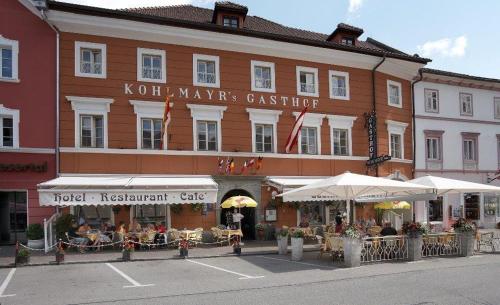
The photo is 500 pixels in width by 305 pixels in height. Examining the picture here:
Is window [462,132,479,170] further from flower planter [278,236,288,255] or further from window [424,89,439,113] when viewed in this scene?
flower planter [278,236,288,255]

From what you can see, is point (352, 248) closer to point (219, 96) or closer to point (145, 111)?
point (219, 96)

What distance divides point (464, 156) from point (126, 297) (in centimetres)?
2402

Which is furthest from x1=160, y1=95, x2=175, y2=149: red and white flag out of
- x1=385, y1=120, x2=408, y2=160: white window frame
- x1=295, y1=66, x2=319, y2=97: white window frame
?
x1=385, y1=120, x2=408, y2=160: white window frame

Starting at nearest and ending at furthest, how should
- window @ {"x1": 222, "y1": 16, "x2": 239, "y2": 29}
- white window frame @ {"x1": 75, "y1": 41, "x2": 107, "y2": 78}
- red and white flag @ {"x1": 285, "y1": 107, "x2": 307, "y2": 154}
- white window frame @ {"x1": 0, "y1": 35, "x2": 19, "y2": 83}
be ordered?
1. white window frame @ {"x1": 0, "y1": 35, "x2": 19, "y2": 83}
2. white window frame @ {"x1": 75, "y1": 41, "x2": 107, "y2": 78}
3. red and white flag @ {"x1": 285, "y1": 107, "x2": 307, "y2": 154}
4. window @ {"x1": 222, "y1": 16, "x2": 239, "y2": 29}

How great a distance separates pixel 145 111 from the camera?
20094 mm

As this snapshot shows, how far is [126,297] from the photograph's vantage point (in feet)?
32.2

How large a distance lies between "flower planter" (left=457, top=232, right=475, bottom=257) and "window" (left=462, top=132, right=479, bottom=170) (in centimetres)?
1308

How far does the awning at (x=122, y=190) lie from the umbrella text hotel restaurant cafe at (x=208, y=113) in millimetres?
39

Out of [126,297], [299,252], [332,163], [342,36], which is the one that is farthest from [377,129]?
[126,297]

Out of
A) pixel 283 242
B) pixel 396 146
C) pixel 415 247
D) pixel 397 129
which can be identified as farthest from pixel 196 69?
pixel 396 146

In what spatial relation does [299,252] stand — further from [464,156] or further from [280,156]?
[464,156]

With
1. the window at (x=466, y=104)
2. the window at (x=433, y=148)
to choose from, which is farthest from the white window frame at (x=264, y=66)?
the window at (x=466, y=104)

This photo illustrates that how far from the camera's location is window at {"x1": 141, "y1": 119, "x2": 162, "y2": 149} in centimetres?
2019

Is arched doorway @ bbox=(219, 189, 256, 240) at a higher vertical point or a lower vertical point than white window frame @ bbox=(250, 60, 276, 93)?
lower
